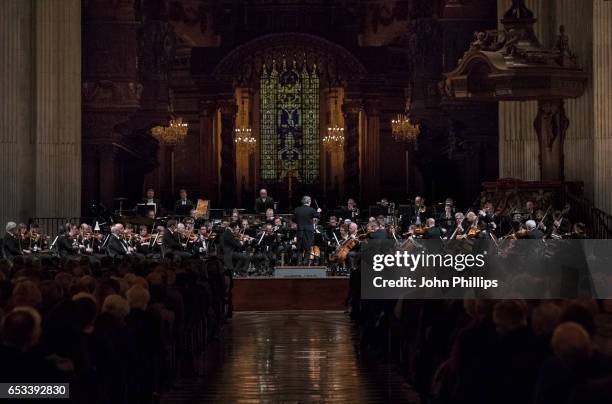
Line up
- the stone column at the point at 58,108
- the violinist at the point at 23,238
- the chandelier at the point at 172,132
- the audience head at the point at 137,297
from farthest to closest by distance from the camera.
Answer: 1. the chandelier at the point at 172,132
2. the stone column at the point at 58,108
3. the violinist at the point at 23,238
4. the audience head at the point at 137,297

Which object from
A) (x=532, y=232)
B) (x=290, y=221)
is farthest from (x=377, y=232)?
(x=290, y=221)

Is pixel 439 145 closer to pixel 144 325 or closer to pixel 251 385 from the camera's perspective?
pixel 251 385

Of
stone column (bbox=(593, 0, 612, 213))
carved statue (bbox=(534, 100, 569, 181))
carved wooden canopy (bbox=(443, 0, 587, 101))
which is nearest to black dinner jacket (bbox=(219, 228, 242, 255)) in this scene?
carved wooden canopy (bbox=(443, 0, 587, 101))

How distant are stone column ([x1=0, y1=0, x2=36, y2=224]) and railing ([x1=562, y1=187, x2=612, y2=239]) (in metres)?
13.4

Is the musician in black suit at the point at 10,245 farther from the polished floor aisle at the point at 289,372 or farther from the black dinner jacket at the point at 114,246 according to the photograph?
the polished floor aisle at the point at 289,372

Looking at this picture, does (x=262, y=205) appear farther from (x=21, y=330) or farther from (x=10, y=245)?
(x=21, y=330)

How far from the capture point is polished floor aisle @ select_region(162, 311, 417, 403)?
575 inches

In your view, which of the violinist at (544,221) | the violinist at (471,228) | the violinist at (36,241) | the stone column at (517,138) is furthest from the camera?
the stone column at (517,138)

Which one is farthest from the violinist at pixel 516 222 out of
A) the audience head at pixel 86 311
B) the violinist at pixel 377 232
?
the audience head at pixel 86 311

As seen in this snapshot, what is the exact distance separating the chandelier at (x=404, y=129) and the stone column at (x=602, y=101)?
1845cm

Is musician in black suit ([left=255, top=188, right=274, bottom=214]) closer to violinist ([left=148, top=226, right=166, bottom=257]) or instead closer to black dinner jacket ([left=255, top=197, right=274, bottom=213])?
black dinner jacket ([left=255, top=197, right=274, bottom=213])

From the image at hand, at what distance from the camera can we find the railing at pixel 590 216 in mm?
28422

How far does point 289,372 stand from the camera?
16859 mm

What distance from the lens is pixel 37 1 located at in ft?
120
